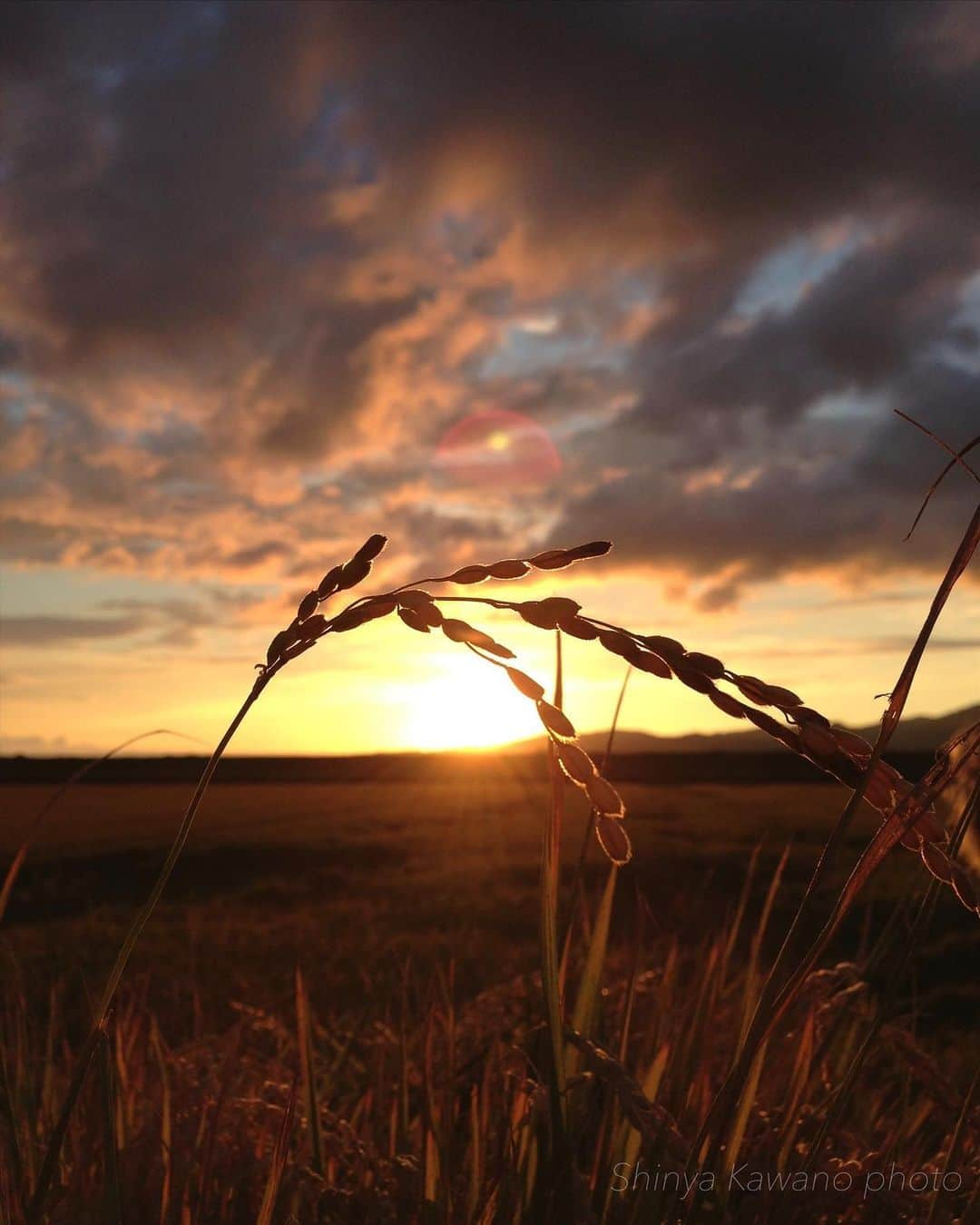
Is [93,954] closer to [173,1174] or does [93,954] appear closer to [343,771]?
[173,1174]

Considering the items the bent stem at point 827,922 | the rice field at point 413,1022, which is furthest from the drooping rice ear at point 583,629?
the rice field at point 413,1022

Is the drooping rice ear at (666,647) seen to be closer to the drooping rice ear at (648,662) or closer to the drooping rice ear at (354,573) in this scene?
the drooping rice ear at (648,662)

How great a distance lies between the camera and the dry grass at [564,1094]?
3.85 ft

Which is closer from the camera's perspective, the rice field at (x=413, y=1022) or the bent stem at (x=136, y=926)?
the bent stem at (x=136, y=926)

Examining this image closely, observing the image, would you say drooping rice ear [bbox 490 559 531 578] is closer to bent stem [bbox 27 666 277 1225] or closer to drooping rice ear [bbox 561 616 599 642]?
drooping rice ear [bbox 561 616 599 642]

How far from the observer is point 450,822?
32656mm

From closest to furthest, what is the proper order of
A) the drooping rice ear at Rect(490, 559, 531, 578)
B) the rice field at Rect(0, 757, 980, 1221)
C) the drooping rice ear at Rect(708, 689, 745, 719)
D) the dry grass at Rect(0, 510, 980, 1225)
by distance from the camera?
the drooping rice ear at Rect(708, 689, 745, 719) < the dry grass at Rect(0, 510, 980, 1225) < the drooping rice ear at Rect(490, 559, 531, 578) < the rice field at Rect(0, 757, 980, 1221)

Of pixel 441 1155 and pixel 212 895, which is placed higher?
pixel 441 1155

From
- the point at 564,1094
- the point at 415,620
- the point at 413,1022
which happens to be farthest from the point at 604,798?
the point at 413,1022

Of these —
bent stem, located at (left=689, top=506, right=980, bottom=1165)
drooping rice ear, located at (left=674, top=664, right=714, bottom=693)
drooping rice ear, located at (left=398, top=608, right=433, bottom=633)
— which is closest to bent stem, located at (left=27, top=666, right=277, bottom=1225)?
drooping rice ear, located at (left=398, top=608, right=433, bottom=633)

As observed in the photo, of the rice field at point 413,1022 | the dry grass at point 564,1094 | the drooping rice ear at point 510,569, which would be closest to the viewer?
the dry grass at point 564,1094

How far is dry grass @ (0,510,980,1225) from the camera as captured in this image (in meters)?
1.17

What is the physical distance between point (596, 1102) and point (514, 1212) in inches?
14.6

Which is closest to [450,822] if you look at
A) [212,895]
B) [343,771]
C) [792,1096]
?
[212,895]
